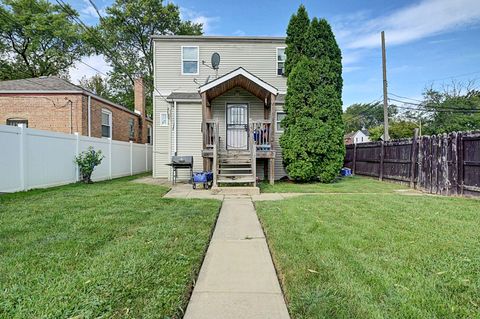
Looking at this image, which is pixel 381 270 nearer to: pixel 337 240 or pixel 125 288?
pixel 337 240

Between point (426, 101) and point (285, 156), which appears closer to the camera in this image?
point (285, 156)

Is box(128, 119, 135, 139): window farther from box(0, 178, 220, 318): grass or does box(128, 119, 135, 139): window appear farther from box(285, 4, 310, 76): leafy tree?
box(0, 178, 220, 318): grass

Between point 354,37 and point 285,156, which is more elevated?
point 354,37

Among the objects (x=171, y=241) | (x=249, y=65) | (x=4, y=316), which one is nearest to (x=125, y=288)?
(x=4, y=316)

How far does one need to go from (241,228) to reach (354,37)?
16393 millimetres

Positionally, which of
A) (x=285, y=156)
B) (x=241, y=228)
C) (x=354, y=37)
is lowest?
(x=241, y=228)

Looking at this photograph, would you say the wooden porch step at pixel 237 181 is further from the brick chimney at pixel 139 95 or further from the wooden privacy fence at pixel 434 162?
the brick chimney at pixel 139 95

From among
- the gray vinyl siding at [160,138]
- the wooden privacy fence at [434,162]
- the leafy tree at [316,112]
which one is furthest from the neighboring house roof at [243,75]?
the wooden privacy fence at [434,162]

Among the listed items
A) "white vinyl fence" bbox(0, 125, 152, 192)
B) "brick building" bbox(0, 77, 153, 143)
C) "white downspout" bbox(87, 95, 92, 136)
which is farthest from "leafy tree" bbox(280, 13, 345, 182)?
"brick building" bbox(0, 77, 153, 143)

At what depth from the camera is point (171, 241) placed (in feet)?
11.8

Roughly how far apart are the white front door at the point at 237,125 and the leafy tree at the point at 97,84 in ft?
79.1

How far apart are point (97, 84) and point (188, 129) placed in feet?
80.1

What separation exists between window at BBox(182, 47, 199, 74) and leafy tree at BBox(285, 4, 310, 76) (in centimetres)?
455

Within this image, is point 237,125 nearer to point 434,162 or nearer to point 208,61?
point 208,61
